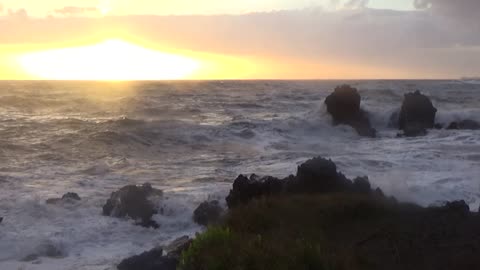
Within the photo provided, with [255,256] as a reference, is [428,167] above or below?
below

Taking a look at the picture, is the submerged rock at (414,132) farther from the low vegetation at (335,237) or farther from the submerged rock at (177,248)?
the submerged rock at (177,248)

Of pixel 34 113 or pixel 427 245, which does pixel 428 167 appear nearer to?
pixel 427 245

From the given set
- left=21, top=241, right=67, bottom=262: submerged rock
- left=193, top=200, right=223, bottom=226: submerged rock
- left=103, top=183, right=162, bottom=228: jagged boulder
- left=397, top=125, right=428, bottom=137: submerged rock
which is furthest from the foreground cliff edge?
left=397, top=125, right=428, bottom=137: submerged rock

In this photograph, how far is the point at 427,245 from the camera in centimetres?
1137

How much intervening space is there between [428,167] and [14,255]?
16.0 meters

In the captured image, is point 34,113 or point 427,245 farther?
point 34,113

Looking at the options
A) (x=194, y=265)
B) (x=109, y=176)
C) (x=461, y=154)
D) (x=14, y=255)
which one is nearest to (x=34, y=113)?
(x=109, y=176)

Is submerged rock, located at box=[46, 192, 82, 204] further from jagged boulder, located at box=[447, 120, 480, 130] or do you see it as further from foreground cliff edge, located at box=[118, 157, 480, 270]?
jagged boulder, located at box=[447, 120, 480, 130]

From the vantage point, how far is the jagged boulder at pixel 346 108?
46.5 meters

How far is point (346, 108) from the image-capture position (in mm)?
47719

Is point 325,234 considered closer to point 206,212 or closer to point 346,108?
point 206,212

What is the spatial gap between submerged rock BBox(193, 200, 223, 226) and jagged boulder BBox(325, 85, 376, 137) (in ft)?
95.4

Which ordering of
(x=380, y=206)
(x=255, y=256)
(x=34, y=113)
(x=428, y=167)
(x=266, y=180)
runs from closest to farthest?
(x=255, y=256)
(x=380, y=206)
(x=266, y=180)
(x=428, y=167)
(x=34, y=113)

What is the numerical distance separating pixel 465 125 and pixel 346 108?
853 centimetres
